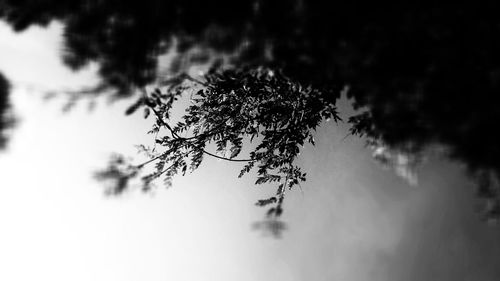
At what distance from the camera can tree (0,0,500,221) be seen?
124cm

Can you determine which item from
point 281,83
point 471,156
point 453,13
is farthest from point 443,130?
point 281,83

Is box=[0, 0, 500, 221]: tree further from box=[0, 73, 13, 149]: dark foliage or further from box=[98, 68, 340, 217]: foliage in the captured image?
box=[98, 68, 340, 217]: foliage

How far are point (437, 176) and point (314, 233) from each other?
9.58 feet

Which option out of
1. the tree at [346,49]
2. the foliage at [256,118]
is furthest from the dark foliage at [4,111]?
the foliage at [256,118]

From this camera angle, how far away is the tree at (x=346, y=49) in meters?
1.24

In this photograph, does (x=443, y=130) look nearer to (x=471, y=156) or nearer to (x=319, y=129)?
(x=471, y=156)

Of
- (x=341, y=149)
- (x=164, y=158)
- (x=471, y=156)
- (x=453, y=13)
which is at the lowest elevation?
(x=471, y=156)

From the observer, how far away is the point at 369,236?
20.4ft

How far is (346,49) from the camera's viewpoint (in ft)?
4.42

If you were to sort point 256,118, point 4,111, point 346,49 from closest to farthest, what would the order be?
1. point 346,49
2. point 4,111
3. point 256,118

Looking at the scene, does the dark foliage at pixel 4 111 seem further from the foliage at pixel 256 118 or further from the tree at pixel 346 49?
the foliage at pixel 256 118

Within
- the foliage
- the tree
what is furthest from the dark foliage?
the foliage

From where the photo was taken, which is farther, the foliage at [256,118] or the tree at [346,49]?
the foliage at [256,118]

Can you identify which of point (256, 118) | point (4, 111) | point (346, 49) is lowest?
point (4, 111)
